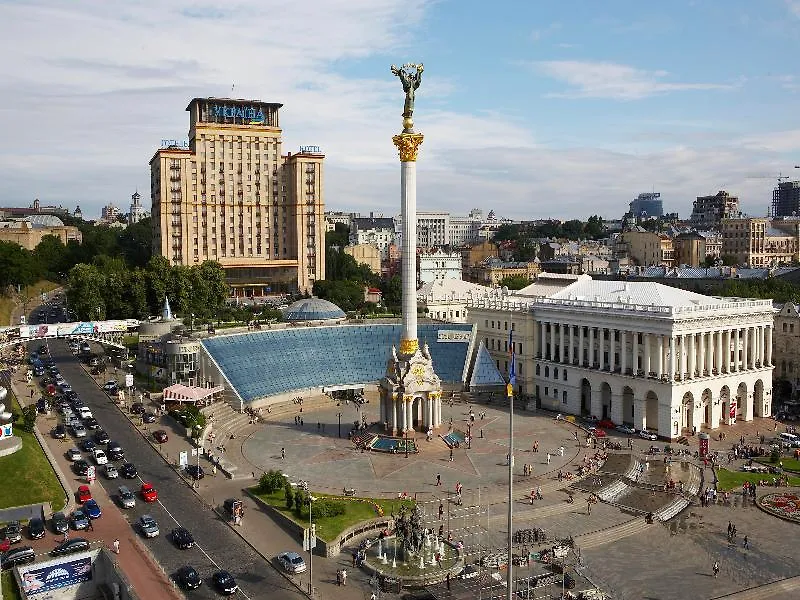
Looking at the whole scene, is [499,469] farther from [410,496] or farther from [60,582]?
[60,582]

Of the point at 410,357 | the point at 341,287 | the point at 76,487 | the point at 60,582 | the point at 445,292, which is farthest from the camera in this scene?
the point at 341,287

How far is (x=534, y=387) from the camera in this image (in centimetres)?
9794

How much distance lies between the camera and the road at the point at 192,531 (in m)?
44.5

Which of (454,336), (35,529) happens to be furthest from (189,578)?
(454,336)

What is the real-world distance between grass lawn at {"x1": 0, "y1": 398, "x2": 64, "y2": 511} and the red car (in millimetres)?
1140

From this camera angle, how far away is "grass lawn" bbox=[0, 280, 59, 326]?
129m

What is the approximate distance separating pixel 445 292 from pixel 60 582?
92.8 m

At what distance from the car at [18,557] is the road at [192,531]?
675 cm

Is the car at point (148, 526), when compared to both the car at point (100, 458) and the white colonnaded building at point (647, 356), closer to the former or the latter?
the car at point (100, 458)

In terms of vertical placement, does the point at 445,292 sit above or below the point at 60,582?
above

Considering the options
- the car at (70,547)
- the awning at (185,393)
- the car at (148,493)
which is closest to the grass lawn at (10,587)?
the car at (70,547)

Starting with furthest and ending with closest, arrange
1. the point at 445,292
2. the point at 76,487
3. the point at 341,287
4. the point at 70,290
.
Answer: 1. the point at 341,287
2. the point at 445,292
3. the point at 70,290
4. the point at 76,487

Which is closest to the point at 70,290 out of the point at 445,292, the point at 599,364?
the point at 445,292

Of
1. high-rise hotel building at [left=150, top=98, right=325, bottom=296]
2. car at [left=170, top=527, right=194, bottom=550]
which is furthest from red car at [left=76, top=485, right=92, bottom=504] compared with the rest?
high-rise hotel building at [left=150, top=98, right=325, bottom=296]
